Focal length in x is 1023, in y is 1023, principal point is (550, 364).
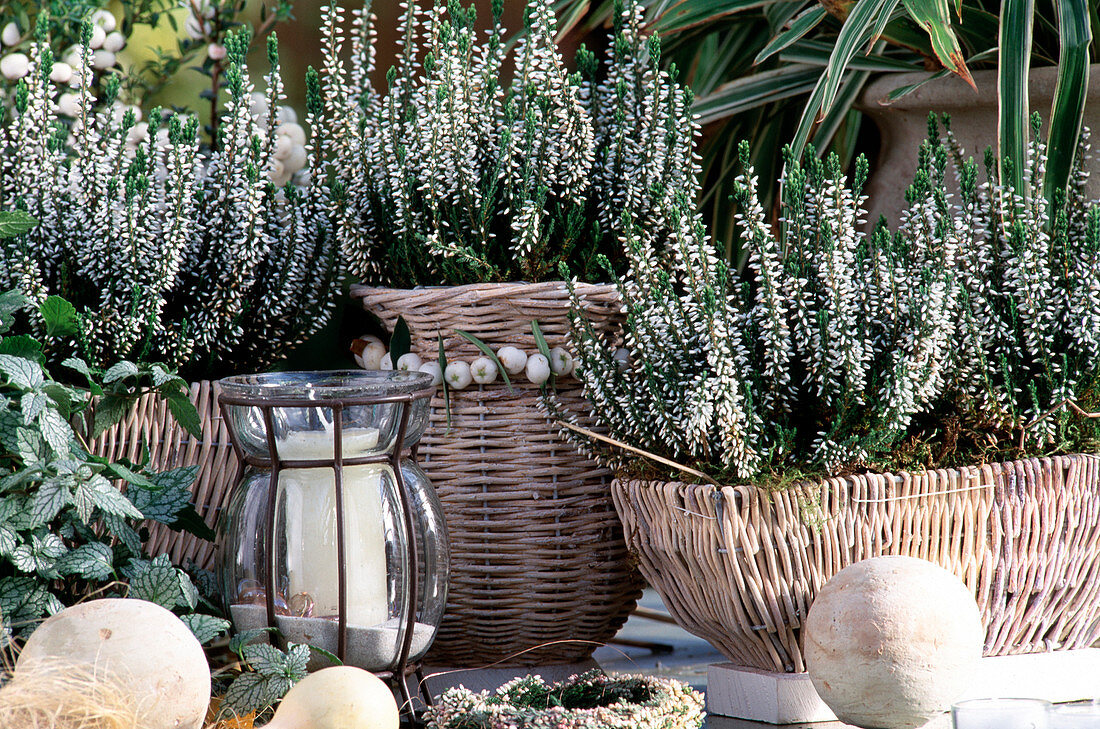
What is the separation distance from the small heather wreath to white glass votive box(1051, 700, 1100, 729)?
1.14 ft

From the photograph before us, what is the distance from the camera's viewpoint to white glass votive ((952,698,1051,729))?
0.74 meters

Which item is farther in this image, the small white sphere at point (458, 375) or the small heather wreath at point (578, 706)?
the small white sphere at point (458, 375)

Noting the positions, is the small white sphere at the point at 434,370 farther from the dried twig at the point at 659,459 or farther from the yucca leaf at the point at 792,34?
the yucca leaf at the point at 792,34

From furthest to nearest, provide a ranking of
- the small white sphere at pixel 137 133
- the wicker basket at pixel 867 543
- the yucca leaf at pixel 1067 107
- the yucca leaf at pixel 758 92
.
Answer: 1. the yucca leaf at pixel 758 92
2. the small white sphere at pixel 137 133
3. the yucca leaf at pixel 1067 107
4. the wicker basket at pixel 867 543

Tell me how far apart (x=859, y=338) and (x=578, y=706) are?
1.35ft

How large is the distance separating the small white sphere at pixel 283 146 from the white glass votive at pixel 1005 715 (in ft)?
3.01

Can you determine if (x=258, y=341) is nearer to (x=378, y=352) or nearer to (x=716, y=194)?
(x=378, y=352)

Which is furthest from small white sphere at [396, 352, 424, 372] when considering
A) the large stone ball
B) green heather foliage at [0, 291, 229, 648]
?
the large stone ball

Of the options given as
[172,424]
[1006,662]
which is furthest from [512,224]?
[1006,662]

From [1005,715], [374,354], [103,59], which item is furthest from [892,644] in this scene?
[103,59]

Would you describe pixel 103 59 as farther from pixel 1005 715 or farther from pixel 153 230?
pixel 1005 715

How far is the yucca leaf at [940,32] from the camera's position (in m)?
0.96

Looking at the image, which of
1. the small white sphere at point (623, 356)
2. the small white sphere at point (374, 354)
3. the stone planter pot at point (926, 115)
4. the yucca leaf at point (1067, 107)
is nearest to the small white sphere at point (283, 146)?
the small white sphere at point (374, 354)

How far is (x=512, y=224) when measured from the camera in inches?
40.0
